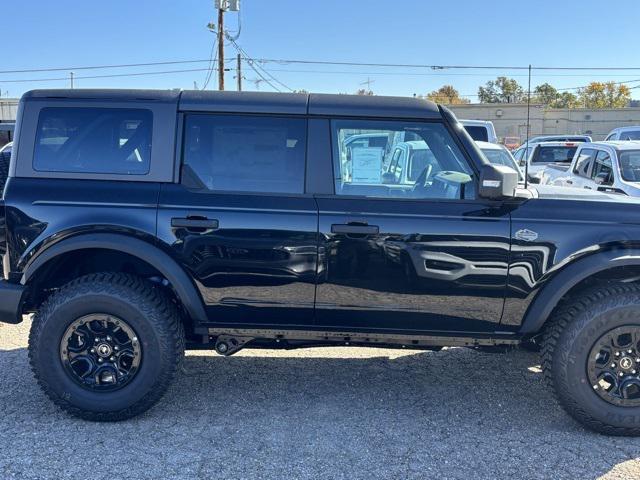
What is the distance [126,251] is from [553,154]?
13593 millimetres

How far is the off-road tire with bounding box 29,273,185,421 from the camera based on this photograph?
3459 mm

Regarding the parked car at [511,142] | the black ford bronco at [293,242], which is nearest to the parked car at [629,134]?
the parked car at [511,142]

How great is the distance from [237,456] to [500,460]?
1.47 m

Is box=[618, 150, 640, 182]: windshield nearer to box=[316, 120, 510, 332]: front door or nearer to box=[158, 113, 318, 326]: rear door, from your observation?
box=[316, 120, 510, 332]: front door

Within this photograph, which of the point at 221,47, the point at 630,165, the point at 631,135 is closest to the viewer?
the point at 630,165

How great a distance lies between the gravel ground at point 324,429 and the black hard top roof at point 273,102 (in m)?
1.94

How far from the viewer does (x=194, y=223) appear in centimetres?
339

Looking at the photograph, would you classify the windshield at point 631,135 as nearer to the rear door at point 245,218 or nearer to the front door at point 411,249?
the front door at point 411,249

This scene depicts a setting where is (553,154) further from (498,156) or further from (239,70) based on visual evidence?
(239,70)

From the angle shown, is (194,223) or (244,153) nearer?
(194,223)

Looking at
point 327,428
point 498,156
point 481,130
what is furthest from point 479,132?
point 327,428

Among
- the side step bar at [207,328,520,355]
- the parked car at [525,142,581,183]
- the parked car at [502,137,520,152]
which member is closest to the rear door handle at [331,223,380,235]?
the side step bar at [207,328,520,355]

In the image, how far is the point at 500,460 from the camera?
319 cm

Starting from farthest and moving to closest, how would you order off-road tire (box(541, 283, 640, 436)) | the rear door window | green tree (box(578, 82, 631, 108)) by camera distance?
green tree (box(578, 82, 631, 108)) < the rear door window < off-road tire (box(541, 283, 640, 436))
